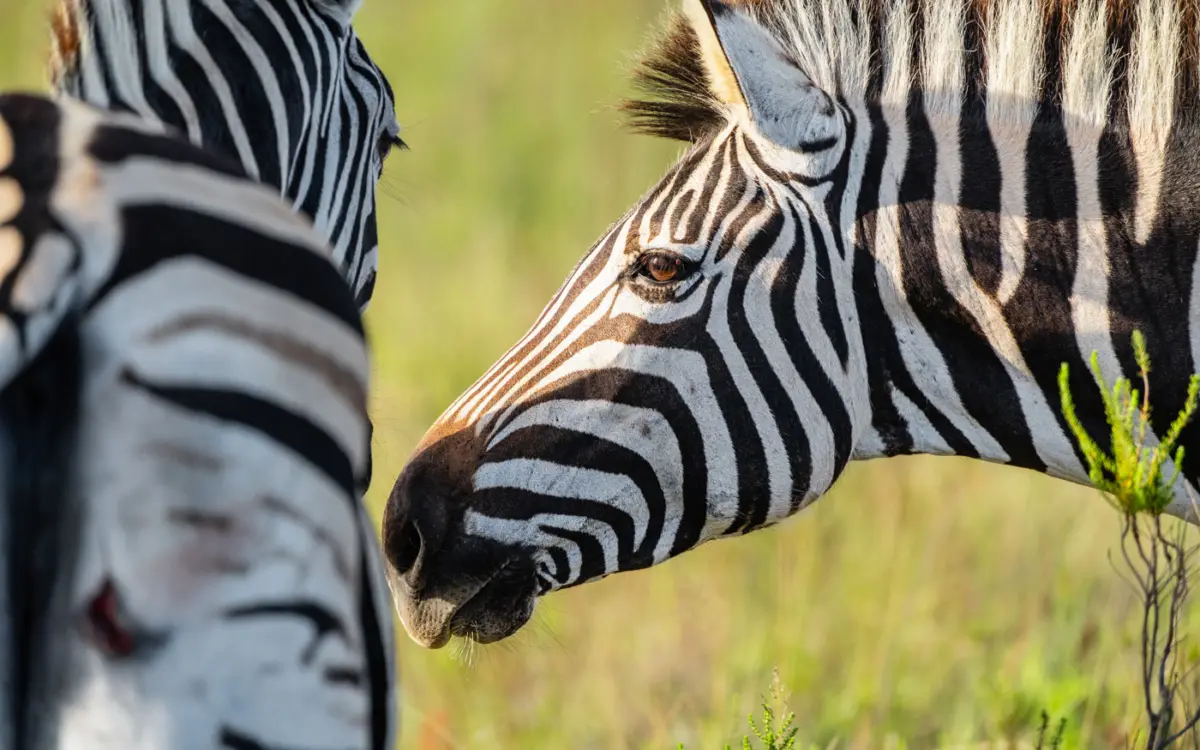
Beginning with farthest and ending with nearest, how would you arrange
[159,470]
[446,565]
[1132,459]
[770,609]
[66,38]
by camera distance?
1. [770,609]
2. [446,565]
3. [66,38]
4. [1132,459]
5. [159,470]

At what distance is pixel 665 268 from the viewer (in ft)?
9.65

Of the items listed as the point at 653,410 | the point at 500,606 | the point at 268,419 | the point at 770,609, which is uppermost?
the point at 268,419

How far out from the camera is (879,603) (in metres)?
5.77

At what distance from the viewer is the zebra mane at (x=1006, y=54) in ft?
9.02

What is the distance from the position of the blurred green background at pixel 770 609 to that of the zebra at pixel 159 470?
1.67 meters

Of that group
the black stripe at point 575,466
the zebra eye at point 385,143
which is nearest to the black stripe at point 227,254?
the black stripe at point 575,466

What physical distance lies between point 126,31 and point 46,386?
1.32m

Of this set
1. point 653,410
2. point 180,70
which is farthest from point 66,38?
point 653,410

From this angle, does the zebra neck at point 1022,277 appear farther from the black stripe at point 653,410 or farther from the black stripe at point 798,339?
the black stripe at point 653,410

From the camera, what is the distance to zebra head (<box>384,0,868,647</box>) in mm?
2871

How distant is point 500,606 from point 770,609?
132 inches

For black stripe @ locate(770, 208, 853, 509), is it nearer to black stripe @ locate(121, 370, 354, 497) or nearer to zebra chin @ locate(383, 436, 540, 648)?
zebra chin @ locate(383, 436, 540, 648)

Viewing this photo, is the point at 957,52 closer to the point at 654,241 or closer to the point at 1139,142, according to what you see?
the point at 1139,142

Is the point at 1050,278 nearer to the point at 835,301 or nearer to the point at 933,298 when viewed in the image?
the point at 933,298
